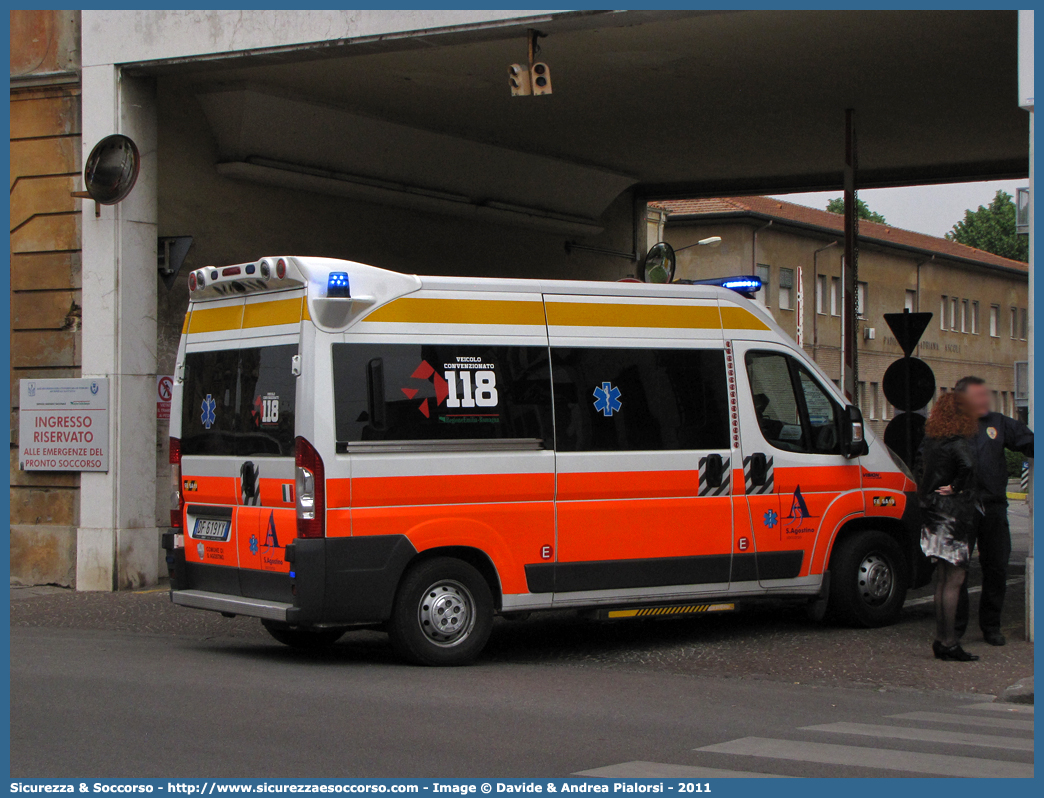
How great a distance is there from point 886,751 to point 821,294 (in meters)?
50.6

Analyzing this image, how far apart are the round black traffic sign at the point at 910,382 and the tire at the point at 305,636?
255 inches

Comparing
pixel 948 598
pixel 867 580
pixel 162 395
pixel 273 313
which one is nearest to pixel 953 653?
pixel 948 598

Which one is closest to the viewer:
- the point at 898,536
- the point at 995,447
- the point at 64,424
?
the point at 995,447

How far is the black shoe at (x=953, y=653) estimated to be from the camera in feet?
29.8

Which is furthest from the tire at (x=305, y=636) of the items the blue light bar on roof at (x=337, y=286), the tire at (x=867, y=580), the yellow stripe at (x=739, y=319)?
the tire at (x=867, y=580)

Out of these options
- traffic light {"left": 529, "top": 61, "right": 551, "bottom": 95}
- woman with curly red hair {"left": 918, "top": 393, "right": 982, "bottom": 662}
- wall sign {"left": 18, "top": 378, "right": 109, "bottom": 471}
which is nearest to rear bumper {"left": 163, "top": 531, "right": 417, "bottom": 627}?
woman with curly red hair {"left": 918, "top": 393, "right": 982, "bottom": 662}

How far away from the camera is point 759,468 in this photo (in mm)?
9945

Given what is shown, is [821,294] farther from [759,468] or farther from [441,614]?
[441,614]

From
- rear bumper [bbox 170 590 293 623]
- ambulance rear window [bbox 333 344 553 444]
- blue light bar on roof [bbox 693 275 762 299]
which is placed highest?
blue light bar on roof [bbox 693 275 762 299]

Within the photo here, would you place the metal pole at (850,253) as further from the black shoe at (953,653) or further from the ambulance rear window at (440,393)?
the ambulance rear window at (440,393)

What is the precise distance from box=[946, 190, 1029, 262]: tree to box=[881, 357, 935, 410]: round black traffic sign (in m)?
79.8

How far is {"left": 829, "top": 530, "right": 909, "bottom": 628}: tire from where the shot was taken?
10375mm

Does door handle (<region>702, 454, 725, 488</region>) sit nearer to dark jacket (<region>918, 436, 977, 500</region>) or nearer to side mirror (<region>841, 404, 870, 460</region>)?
side mirror (<region>841, 404, 870, 460</region>)

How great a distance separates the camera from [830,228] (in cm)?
5541
